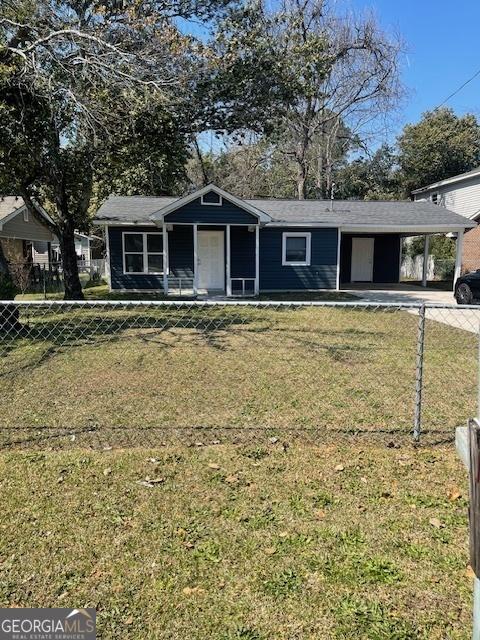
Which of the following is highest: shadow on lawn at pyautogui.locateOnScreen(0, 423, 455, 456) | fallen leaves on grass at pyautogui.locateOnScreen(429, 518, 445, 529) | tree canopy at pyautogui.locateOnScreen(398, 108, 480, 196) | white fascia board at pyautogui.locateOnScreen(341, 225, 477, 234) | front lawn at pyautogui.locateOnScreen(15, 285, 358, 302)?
tree canopy at pyautogui.locateOnScreen(398, 108, 480, 196)

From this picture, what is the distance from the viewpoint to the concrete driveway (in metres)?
11.4

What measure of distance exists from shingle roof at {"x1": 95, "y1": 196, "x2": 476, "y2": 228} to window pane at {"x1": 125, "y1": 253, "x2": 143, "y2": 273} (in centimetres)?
141

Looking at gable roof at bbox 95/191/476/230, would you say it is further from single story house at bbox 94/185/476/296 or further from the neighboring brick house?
the neighboring brick house

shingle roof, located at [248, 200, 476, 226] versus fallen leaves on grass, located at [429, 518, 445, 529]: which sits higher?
shingle roof, located at [248, 200, 476, 226]

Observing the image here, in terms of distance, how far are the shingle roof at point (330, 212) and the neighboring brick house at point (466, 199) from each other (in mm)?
2888

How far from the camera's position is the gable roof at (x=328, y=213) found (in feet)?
57.7

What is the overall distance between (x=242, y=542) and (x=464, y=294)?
13248 mm

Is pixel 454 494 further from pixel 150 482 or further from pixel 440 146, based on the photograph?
pixel 440 146

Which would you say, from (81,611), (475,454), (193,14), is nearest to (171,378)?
(81,611)

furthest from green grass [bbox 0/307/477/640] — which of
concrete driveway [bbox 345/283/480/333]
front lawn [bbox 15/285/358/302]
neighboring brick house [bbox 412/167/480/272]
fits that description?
neighboring brick house [bbox 412/167/480/272]

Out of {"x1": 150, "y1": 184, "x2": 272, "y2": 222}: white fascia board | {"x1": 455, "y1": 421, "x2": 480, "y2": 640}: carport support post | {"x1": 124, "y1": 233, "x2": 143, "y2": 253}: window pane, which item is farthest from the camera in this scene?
{"x1": 124, "y1": 233, "x2": 143, "y2": 253}: window pane

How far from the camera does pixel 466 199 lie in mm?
26625

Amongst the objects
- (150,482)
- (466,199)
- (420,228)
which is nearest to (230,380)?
(150,482)

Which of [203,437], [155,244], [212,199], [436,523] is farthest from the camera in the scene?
[155,244]
